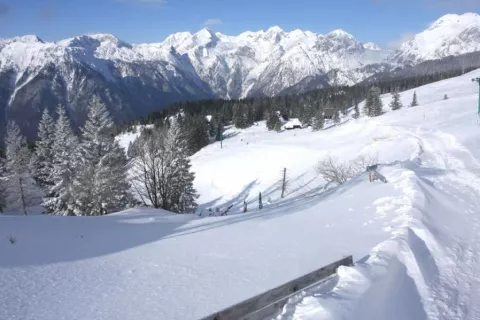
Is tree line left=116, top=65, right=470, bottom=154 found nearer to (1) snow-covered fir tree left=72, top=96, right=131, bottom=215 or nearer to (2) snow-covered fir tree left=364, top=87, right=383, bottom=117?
(2) snow-covered fir tree left=364, top=87, right=383, bottom=117

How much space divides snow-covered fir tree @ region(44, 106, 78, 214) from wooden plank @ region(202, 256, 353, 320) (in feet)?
87.5

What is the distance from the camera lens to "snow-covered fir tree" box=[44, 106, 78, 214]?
32600 millimetres

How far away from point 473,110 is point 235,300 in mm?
68825

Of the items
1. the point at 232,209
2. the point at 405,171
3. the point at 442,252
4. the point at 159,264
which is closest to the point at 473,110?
the point at 232,209

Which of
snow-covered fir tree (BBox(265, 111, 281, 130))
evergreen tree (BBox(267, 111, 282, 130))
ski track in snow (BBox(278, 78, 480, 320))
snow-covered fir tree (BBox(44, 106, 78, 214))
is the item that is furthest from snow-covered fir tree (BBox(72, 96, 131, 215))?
snow-covered fir tree (BBox(265, 111, 281, 130))

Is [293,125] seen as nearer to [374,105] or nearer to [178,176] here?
[374,105]

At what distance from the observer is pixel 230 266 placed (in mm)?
7582

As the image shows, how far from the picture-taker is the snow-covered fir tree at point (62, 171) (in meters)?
32.6

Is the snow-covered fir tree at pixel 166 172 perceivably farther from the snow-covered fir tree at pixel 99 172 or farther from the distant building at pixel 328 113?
the distant building at pixel 328 113

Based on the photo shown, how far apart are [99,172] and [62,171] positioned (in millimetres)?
11153

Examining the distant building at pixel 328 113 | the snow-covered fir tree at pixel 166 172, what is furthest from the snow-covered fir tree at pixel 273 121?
the snow-covered fir tree at pixel 166 172

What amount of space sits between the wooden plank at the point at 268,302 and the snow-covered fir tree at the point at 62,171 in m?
26.7

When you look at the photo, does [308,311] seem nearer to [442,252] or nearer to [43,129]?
[442,252]

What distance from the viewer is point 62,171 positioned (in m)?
36.2
